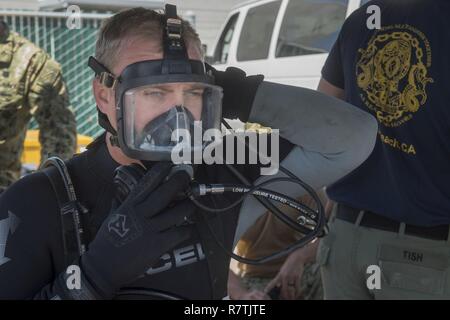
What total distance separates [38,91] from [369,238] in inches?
91.0

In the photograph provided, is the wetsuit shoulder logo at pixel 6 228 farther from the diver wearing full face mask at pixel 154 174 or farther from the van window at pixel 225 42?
the van window at pixel 225 42

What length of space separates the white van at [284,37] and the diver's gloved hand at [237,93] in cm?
318

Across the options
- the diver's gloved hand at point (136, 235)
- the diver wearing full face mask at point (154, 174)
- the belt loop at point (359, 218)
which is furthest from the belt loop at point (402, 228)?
the diver's gloved hand at point (136, 235)

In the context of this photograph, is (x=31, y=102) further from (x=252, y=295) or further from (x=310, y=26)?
(x=310, y=26)

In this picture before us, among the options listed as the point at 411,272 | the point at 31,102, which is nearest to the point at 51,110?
the point at 31,102

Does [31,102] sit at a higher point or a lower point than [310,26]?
lower

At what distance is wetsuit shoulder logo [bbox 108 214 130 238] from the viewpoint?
Result: 1.19 m

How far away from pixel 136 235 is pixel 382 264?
1.12m

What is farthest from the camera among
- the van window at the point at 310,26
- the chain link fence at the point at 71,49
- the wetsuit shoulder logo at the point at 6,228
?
the chain link fence at the point at 71,49

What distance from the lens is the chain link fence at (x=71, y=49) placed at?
7730 mm

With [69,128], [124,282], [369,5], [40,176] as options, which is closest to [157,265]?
[124,282]

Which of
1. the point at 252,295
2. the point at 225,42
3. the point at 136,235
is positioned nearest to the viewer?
the point at 136,235

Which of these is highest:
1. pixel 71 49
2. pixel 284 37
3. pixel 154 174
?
pixel 154 174

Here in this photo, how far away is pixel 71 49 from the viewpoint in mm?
7805
